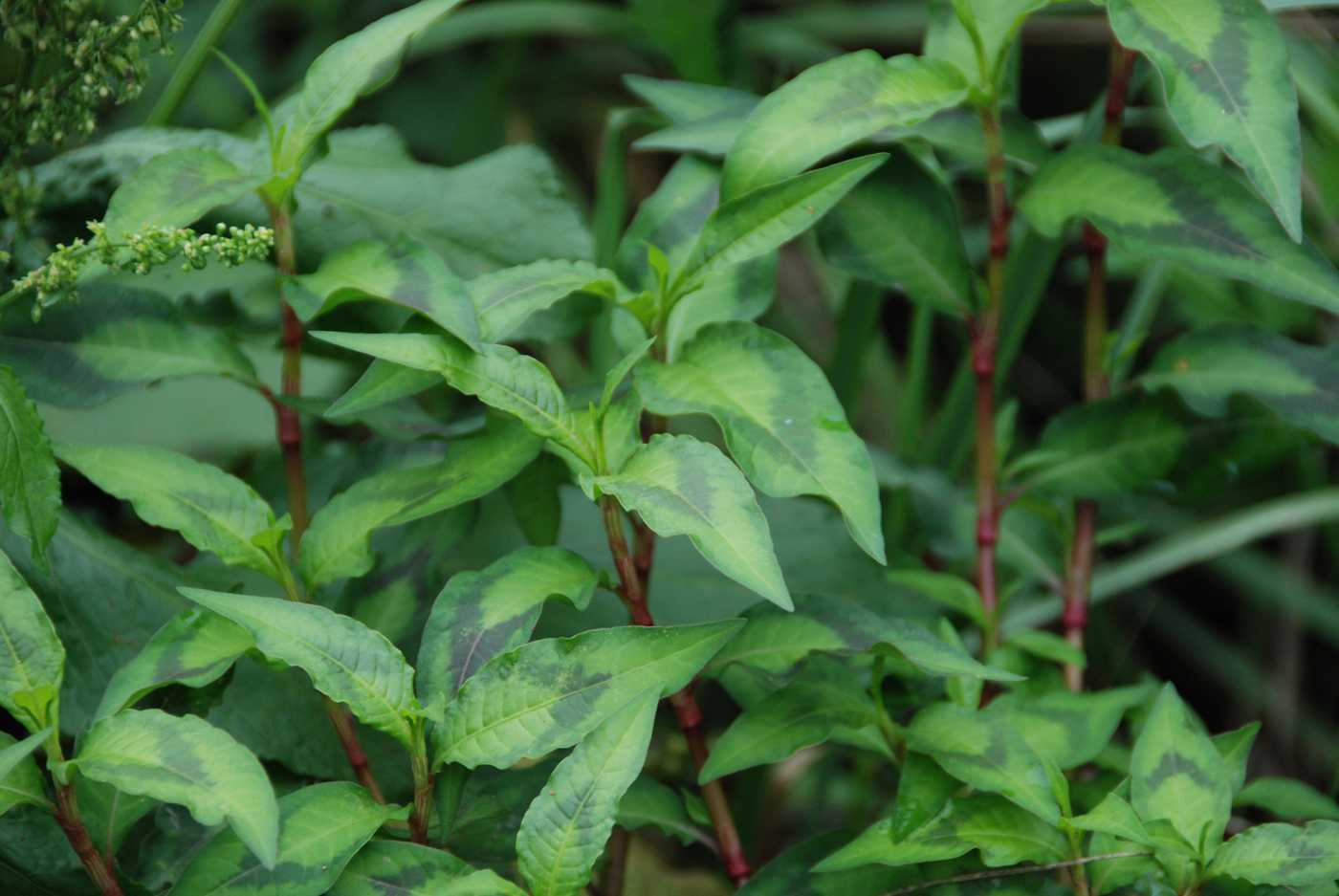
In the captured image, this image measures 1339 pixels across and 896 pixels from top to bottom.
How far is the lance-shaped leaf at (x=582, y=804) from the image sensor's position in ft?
2.41

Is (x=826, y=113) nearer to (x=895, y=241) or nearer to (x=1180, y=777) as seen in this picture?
(x=895, y=241)

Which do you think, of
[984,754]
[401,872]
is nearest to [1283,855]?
[984,754]

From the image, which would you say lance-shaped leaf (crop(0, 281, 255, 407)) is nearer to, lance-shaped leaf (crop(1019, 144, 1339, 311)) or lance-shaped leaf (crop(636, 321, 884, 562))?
lance-shaped leaf (crop(636, 321, 884, 562))

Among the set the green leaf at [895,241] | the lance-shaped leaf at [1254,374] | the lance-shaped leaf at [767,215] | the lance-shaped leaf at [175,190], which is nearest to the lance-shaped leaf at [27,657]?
the lance-shaped leaf at [175,190]

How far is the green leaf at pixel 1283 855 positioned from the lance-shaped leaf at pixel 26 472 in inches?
29.0

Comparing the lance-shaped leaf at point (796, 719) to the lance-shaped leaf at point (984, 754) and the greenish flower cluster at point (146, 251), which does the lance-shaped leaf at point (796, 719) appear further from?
the greenish flower cluster at point (146, 251)

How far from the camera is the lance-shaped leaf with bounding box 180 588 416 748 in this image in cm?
76

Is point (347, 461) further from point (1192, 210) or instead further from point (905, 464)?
point (1192, 210)

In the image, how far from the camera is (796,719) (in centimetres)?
91

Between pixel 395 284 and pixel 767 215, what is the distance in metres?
0.25

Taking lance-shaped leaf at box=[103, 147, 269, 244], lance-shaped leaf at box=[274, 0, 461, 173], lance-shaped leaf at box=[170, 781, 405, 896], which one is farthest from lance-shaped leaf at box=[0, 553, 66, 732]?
lance-shaped leaf at box=[274, 0, 461, 173]

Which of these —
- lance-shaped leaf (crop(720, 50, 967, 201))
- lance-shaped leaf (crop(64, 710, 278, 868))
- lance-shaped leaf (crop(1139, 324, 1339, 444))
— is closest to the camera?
lance-shaped leaf (crop(64, 710, 278, 868))

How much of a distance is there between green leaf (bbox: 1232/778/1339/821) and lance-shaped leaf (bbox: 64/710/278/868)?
0.69 meters

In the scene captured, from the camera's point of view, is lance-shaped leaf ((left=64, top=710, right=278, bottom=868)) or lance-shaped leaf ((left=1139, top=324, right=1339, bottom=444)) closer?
lance-shaped leaf ((left=64, top=710, right=278, bottom=868))
